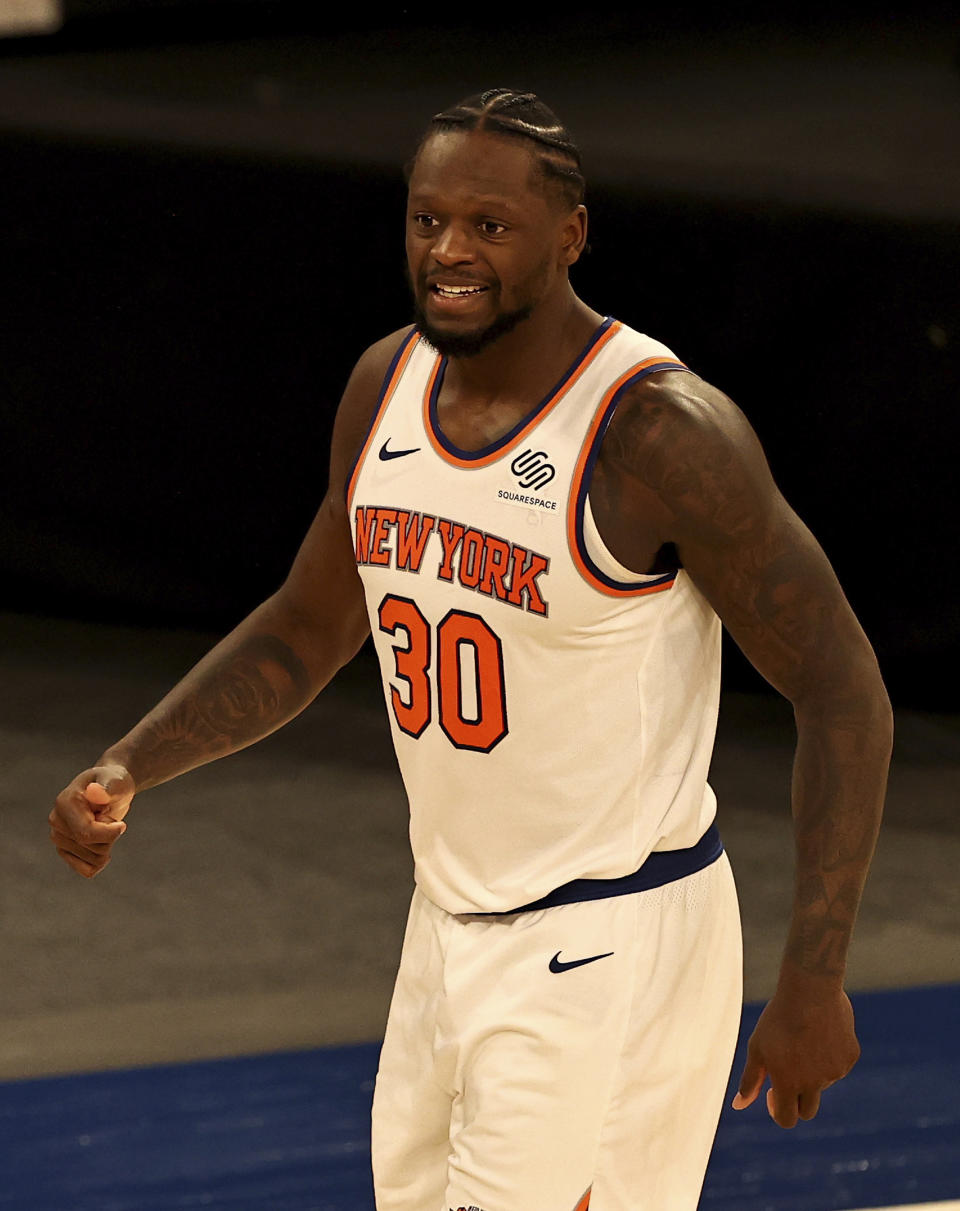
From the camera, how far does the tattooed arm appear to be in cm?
203

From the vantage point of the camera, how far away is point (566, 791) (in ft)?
7.09

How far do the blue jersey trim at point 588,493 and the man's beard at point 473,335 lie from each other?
0.15m

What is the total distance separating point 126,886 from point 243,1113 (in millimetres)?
1489

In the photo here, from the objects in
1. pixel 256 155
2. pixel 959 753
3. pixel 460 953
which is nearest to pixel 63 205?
pixel 256 155

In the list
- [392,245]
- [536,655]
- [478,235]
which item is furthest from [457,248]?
[392,245]

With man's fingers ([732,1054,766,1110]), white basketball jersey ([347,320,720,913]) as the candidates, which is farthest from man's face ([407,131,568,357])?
man's fingers ([732,1054,766,1110])

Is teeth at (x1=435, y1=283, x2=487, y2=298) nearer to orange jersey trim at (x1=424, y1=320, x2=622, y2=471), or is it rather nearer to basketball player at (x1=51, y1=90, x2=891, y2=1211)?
basketball player at (x1=51, y1=90, x2=891, y2=1211)

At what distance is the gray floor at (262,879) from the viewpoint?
4.18m

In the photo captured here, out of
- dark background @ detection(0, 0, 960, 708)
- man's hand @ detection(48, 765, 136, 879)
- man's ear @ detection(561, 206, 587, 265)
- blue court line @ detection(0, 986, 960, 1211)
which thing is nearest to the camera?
man's ear @ detection(561, 206, 587, 265)

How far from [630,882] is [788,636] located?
36 centimetres

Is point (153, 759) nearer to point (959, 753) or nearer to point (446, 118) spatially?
point (446, 118)

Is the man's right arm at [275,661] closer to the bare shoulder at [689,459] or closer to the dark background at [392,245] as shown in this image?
the bare shoulder at [689,459]

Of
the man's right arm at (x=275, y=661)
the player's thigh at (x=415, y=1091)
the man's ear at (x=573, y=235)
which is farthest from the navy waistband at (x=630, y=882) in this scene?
the man's ear at (x=573, y=235)

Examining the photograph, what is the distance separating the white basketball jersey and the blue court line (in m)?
1.32
